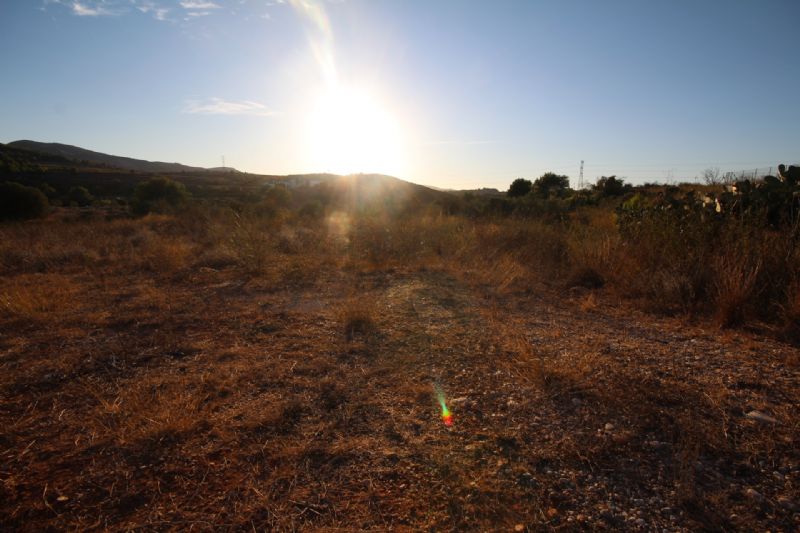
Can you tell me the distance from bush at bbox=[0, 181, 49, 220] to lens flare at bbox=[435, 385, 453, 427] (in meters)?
24.9

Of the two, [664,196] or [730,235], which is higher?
[664,196]

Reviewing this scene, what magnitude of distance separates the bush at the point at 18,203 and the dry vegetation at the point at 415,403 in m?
19.5

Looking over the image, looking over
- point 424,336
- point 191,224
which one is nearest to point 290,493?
point 424,336

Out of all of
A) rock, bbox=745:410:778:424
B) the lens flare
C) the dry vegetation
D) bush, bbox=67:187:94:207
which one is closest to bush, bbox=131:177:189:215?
bush, bbox=67:187:94:207

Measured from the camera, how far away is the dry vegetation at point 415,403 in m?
1.67

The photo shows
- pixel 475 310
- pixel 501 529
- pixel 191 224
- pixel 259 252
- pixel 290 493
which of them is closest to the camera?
pixel 501 529

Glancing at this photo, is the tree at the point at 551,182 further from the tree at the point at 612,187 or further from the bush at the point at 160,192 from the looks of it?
the bush at the point at 160,192

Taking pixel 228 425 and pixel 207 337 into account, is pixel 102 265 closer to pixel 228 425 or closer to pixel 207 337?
pixel 207 337

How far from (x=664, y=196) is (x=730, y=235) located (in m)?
2.66

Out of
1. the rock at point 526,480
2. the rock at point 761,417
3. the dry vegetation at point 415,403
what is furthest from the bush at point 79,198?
the rock at point 761,417

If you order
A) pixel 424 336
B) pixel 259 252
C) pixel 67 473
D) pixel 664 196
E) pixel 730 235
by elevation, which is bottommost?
pixel 67 473

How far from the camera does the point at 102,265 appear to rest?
23.1 feet

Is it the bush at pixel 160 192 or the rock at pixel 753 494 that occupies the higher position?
the bush at pixel 160 192

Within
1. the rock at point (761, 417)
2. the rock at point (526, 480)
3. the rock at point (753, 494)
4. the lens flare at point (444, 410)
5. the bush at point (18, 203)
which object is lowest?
the rock at point (526, 480)
